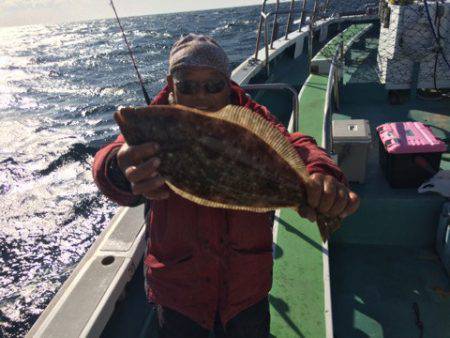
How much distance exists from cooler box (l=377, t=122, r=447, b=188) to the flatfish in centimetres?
299

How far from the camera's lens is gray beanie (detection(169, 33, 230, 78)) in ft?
7.54

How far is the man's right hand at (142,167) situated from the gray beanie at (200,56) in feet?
2.15

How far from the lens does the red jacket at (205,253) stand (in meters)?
2.38

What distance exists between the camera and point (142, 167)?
6.19ft

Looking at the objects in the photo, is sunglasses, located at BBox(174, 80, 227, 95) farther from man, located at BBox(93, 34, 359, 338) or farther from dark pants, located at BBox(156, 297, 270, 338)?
dark pants, located at BBox(156, 297, 270, 338)

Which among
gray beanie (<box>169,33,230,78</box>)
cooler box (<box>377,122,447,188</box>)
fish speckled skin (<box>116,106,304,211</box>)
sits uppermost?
gray beanie (<box>169,33,230,78</box>)

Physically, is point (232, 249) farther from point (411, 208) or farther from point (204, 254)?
point (411, 208)

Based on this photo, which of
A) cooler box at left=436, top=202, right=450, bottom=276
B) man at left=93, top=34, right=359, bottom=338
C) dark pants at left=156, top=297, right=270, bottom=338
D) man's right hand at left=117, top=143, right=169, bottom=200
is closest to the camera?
man's right hand at left=117, top=143, right=169, bottom=200

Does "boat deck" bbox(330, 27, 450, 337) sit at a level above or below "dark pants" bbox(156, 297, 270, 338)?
below

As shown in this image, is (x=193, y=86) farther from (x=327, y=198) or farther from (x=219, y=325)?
(x=219, y=325)

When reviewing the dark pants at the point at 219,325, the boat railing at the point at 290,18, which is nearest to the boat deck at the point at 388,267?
the dark pants at the point at 219,325

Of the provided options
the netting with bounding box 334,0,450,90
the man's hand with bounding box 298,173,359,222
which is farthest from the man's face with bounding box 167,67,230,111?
the netting with bounding box 334,0,450,90

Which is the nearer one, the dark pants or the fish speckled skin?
the fish speckled skin

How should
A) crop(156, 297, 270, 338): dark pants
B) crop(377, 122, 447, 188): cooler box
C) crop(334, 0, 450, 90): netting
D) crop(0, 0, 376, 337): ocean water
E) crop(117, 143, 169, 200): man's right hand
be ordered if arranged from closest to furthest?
crop(117, 143, 169, 200): man's right hand
crop(156, 297, 270, 338): dark pants
crop(377, 122, 447, 188): cooler box
crop(334, 0, 450, 90): netting
crop(0, 0, 376, 337): ocean water
